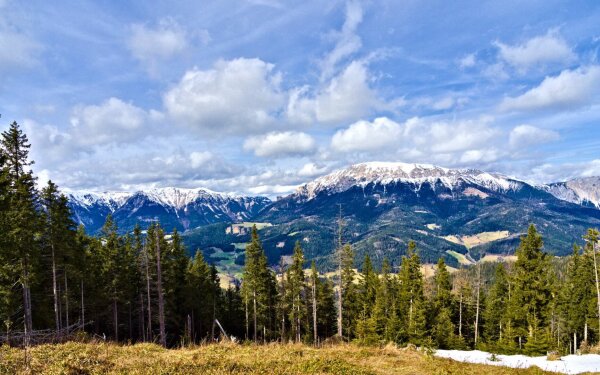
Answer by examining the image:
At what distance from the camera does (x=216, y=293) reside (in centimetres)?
6034

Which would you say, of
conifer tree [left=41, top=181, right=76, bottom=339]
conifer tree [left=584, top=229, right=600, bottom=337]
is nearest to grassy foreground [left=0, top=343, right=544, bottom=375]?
conifer tree [left=41, top=181, right=76, bottom=339]

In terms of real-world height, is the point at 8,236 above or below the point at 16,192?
below

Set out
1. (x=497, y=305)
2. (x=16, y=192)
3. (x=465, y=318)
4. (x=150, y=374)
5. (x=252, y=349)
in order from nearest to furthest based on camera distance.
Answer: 1. (x=150, y=374)
2. (x=252, y=349)
3. (x=16, y=192)
4. (x=497, y=305)
5. (x=465, y=318)

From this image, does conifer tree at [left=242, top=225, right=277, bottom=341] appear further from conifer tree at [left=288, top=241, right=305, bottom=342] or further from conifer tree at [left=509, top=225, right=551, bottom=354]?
conifer tree at [left=509, top=225, right=551, bottom=354]

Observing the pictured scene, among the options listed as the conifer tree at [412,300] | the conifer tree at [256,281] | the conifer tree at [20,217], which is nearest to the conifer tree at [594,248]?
the conifer tree at [412,300]

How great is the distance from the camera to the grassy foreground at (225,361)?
9562mm

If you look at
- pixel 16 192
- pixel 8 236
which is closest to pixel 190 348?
pixel 8 236

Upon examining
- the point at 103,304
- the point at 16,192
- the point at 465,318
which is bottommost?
the point at 465,318

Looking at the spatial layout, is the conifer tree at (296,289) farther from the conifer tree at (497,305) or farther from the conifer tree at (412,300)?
the conifer tree at (497,305)

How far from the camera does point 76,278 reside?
37156 millimetres

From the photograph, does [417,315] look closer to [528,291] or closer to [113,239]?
[528,291]

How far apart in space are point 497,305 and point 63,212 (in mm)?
61762

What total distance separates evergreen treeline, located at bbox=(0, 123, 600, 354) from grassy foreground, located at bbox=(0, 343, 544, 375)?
5194 millimetres

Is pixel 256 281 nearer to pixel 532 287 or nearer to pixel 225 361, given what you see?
pixel 532 287
